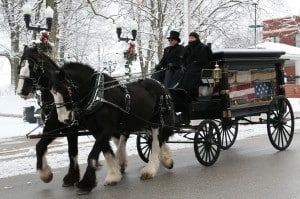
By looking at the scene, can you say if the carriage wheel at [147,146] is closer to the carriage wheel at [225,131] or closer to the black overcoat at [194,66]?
the black overcoat at [194,66]

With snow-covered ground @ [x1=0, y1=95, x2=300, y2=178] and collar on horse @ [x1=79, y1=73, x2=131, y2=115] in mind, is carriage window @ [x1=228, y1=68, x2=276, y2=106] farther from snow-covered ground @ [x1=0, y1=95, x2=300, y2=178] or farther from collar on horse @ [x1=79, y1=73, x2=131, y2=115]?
collar on horse @ [x1=79, y1=73, x2=131, y2=115]

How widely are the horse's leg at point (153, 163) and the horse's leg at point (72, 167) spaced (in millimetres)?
1093

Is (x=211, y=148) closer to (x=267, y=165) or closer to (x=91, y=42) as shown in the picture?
(x=267, y=165)

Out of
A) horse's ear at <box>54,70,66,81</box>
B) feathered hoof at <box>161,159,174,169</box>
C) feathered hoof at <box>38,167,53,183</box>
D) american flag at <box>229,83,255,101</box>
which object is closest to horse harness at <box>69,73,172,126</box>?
horse's ear at <box>54,70,66,81</box>

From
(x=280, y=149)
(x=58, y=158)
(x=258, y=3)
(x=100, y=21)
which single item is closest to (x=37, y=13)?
(x=100, y=21)

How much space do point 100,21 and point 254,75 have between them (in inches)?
1075

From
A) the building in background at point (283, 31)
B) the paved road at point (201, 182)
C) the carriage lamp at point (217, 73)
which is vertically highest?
the building in background at point (283, 31)

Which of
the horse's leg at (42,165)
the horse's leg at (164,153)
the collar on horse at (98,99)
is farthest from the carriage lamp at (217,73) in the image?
the horse's leg at (42,165)

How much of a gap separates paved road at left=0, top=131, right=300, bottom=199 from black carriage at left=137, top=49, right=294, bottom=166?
17.8 inches

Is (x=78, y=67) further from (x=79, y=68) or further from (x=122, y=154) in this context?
(x=122, y=154)

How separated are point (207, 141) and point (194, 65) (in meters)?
1.46

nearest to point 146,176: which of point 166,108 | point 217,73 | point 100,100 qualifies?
point 166,108

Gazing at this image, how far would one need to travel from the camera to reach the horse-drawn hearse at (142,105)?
7410mm

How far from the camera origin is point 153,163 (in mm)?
8570
